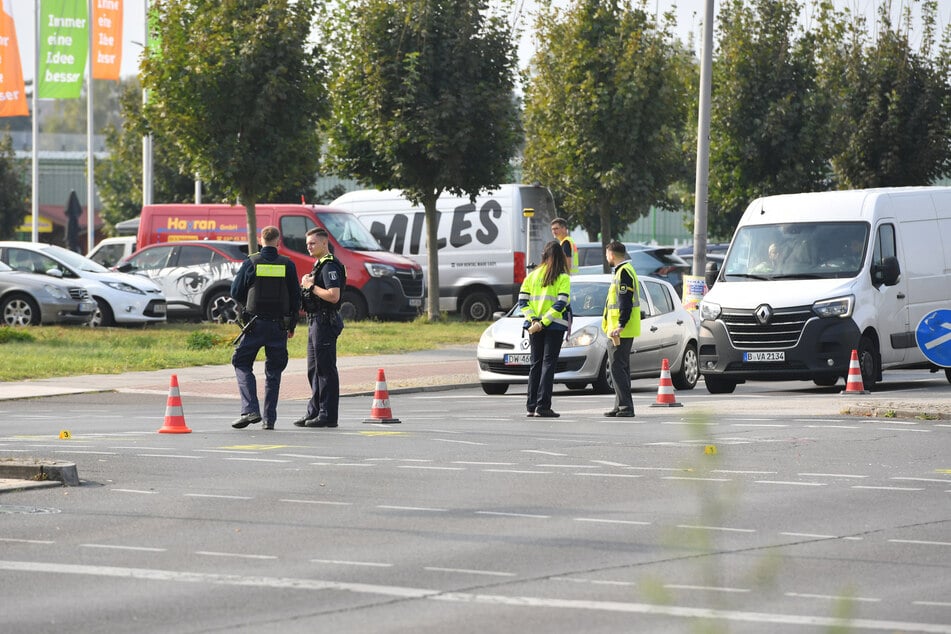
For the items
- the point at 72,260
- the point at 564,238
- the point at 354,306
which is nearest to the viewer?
the point at 564,238

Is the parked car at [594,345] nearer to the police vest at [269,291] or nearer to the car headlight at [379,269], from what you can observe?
the police vest at [269,291]

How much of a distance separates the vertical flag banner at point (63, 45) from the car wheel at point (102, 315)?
58.5ft

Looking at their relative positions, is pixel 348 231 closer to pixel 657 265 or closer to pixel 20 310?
pixel 20 310

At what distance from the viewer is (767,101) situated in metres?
38.2

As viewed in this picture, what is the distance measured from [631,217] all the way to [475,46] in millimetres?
7514

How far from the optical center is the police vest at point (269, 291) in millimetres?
13992

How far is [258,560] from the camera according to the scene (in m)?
7.37

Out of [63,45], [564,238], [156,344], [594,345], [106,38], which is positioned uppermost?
[106,38]

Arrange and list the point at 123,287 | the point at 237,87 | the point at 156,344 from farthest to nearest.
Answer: the point at 237,87
the point at 123,287
the point at 156,344

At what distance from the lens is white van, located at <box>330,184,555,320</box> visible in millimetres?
32281

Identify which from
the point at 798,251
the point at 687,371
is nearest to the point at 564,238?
the point at 687,371

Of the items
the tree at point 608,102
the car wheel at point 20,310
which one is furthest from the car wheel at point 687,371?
the tree at point 608,102

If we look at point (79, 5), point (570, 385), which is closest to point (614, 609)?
point (570, 385)

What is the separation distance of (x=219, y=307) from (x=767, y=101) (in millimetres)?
15057
